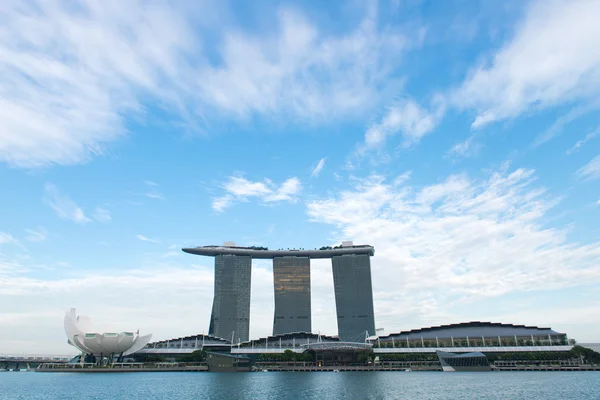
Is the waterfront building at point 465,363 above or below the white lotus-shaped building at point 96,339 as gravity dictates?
below

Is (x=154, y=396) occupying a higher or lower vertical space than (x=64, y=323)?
lower

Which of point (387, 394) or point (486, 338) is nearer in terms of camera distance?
point (387, 394)

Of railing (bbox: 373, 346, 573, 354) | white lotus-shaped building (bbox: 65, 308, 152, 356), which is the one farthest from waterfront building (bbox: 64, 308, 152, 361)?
railing (bbox: 373, 346, 573, 354)

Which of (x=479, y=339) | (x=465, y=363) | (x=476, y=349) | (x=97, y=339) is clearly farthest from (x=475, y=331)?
(x=97, y=339)

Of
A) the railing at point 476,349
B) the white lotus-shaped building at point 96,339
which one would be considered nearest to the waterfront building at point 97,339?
the white lotus-shaped building at point 96,339

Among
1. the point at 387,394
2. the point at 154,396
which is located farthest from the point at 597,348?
the point at 154,396

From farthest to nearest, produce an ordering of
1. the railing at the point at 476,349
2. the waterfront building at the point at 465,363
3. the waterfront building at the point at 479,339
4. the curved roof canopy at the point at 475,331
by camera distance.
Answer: the curved roof canopy at the point at 475,331
the waterfront building at the point at 479,339
the railing at the point at 476,349
the waterfront building at the point at 465,363

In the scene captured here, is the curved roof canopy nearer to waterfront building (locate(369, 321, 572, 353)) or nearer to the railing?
waterfront building (locate(369, 321, 572, 353))

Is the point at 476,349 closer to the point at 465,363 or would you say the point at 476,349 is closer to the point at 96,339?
the point at 465,363

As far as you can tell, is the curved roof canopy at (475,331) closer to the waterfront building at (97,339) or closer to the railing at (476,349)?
the railing at (476,349)

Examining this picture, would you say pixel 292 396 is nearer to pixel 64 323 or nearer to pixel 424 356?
pixel 424 356
